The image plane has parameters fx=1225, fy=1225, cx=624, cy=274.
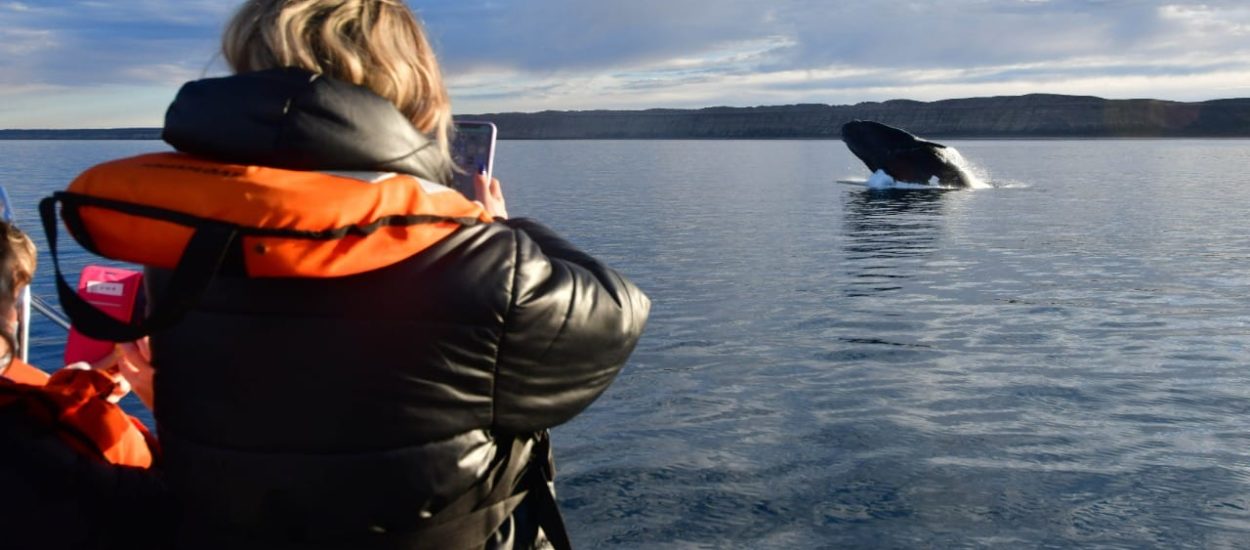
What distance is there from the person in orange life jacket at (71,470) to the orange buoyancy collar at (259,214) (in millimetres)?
895

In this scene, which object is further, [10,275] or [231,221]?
[10,275]

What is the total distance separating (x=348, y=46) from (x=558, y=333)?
73 cm

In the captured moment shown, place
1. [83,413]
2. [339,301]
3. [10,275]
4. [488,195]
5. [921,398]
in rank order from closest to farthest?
1. [339,301]
2. [488,195]
3. [83,413]
4. [10,275]
5. [921,398]

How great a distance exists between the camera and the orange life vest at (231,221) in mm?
2223

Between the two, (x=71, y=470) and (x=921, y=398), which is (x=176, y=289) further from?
(x=921, y=398)

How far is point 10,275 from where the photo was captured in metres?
3.38

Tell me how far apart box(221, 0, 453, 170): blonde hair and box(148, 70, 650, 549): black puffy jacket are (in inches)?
5.7

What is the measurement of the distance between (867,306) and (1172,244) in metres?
9.27

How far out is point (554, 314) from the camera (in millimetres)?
2469

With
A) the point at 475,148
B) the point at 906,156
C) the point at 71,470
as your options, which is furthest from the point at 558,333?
the point at 906,156

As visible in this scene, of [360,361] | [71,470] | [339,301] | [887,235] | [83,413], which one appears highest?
[339,301]

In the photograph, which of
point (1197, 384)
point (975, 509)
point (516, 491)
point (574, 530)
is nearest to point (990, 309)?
point (1197, 384)

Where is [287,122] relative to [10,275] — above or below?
above

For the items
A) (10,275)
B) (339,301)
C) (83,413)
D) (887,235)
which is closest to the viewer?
(339,301)
